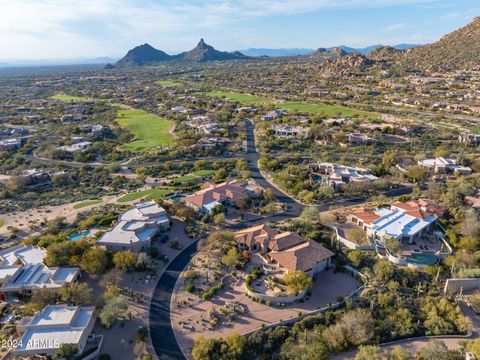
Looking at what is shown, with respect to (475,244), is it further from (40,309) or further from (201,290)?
(40,309)

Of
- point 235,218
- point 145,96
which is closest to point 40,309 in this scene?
point 235,218

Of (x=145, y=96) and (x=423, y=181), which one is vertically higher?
(x=145, y=96)

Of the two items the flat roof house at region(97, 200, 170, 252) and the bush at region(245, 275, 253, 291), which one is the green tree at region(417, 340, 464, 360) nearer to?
the bush at region(245, 275, 253, 291)

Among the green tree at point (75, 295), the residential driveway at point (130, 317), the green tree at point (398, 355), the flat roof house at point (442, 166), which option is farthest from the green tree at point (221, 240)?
the flat roof house at point (442, 166)

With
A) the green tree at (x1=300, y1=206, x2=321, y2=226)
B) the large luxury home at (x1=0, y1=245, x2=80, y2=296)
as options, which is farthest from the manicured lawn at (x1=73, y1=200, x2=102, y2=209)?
the green tree at (x1=300, y1=206, x2=321, y2=226)

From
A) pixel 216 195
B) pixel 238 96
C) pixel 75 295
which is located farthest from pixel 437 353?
pixel 238 96
